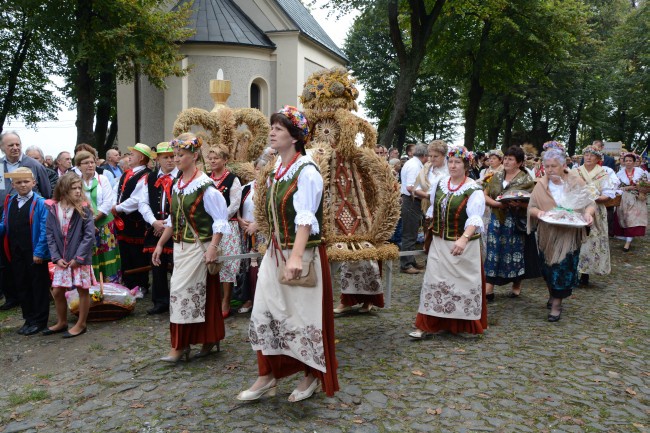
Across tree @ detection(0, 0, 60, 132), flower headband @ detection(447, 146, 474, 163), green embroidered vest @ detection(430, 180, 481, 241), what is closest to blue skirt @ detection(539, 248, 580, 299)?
green embroidered vest @ detection(430, 180, 481, 241)

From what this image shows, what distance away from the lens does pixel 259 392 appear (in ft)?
14.1

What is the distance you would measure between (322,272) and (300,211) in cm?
55

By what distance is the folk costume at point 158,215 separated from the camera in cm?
701

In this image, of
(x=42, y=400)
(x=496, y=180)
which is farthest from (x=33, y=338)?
(x=496, y=180)

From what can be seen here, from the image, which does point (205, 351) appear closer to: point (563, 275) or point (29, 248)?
point (29, 248)

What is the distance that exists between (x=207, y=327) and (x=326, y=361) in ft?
5.06

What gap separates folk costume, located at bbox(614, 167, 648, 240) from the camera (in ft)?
38.6

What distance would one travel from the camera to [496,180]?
7680 mm

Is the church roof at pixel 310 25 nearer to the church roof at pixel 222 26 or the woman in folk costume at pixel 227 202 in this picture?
the church roof at pixel 222 26

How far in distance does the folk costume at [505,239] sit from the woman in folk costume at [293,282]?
4.01 m

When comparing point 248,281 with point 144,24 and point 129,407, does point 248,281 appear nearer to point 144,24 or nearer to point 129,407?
point 129,407

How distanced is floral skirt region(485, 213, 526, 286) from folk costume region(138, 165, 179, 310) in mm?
4241

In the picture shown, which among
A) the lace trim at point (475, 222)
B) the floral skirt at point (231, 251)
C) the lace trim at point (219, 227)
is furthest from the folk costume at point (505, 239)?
the lace trim at point (219, 227)

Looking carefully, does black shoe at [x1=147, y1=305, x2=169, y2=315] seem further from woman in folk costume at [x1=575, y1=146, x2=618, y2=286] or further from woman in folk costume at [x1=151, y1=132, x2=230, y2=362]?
woman in folk costume at [x1=575, y1=146, x2=618, y2=286]
